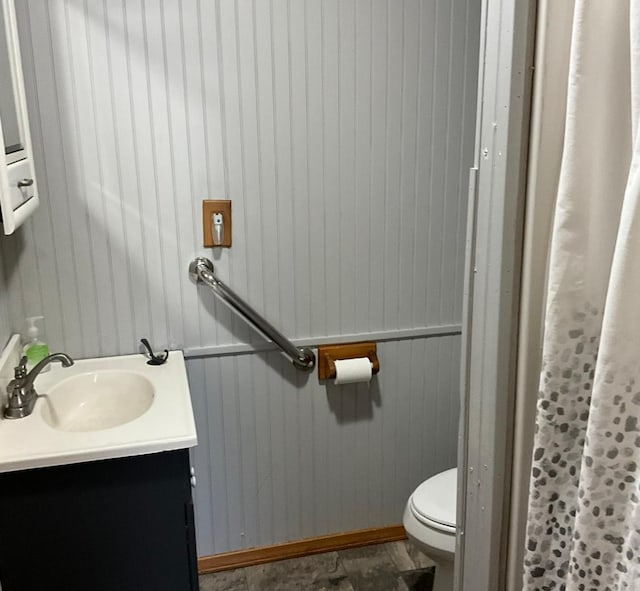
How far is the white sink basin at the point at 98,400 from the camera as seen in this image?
1809mm

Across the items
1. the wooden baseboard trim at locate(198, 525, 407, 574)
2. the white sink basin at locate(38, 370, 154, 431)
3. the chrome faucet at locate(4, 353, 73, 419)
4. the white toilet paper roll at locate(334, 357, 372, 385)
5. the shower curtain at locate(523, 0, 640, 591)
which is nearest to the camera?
the shower curtain at locate(523, 0, 640, 591)

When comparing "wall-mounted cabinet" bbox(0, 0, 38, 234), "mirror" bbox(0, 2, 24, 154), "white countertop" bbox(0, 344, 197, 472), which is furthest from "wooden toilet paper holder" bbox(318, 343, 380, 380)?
"mirror" bbox(0, 2, 24, 154)

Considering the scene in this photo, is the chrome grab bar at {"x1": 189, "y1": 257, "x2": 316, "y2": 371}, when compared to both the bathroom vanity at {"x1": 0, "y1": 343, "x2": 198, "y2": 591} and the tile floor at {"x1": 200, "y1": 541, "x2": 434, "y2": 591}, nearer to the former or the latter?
the bathroom vanity at {"x1": 0, "y1": 343, "x2": 198, "y2": 591}

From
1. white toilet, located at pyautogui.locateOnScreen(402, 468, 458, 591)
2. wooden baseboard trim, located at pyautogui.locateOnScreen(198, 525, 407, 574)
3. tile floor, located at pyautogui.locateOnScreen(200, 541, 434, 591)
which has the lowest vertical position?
tile floor, located at pyautogui.locateOnScreen(200, 541, 434, 591)

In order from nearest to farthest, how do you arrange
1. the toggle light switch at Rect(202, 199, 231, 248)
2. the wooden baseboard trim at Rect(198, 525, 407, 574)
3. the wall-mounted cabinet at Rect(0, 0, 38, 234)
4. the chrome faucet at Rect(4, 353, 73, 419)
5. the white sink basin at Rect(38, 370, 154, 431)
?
the wall-mounted cabinet at Rect(0, 0, 38, 234) → the chrome faucet at Rect(4, 353, 73, 419) → the white sink basin at Rect(38, 370, 154, 431) → the toggle light switch at Rect(202, 199, 231, 248) → the wooden baseboard trim at Rect(198, 525, 407, 574)

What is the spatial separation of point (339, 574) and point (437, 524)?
1.97 ft

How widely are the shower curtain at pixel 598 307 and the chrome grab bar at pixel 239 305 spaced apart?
136 cm

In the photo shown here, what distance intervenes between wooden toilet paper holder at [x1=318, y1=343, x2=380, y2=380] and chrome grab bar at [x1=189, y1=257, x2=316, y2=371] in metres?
0.09

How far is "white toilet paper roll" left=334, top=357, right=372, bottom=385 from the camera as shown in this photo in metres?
2.21

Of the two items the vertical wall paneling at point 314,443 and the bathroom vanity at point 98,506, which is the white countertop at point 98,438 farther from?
the vertical wall paneling at point 314,443

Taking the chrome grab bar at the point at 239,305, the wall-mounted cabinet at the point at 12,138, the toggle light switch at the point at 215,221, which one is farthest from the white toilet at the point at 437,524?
the wall-mounted cabinet at the point at 12,138

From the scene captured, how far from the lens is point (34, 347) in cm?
189

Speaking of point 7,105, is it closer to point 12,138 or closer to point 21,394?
point 12,138

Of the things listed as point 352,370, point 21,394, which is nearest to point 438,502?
point 352,370
